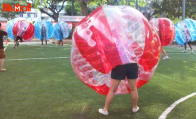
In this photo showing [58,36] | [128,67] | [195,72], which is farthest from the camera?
[58,36]

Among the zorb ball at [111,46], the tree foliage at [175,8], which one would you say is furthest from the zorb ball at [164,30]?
the tree foliage at [175,8]

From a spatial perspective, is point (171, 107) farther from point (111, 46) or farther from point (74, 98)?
point (74, 98)

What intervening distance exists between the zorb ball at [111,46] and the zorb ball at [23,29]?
Result: 12972 mm

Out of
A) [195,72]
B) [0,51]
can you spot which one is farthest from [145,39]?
[0,51]

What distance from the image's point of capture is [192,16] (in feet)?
92.0

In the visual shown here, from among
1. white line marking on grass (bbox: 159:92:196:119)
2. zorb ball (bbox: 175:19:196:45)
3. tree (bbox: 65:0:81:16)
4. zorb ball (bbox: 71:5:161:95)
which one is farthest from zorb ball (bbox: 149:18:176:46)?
tree (bbox: 65:0:81:16)

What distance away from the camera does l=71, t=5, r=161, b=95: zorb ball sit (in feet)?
12.5

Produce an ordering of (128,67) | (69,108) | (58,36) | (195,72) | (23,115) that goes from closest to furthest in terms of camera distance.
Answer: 1. (128,67)
2. (23,115)
3. (69,108)
4. (195,72)
5. (58,36)

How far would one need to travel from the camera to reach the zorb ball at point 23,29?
640 inches

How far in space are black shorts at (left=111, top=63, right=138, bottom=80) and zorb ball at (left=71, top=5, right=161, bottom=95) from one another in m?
0.08

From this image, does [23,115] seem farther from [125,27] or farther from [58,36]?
[58,36]

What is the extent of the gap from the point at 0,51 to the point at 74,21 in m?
22.6

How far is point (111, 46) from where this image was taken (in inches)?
148

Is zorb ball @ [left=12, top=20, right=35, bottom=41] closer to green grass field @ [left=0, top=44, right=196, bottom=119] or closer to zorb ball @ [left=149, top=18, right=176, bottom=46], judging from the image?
green grass field @ [left=0, top=44, right=196, bottom=119]
